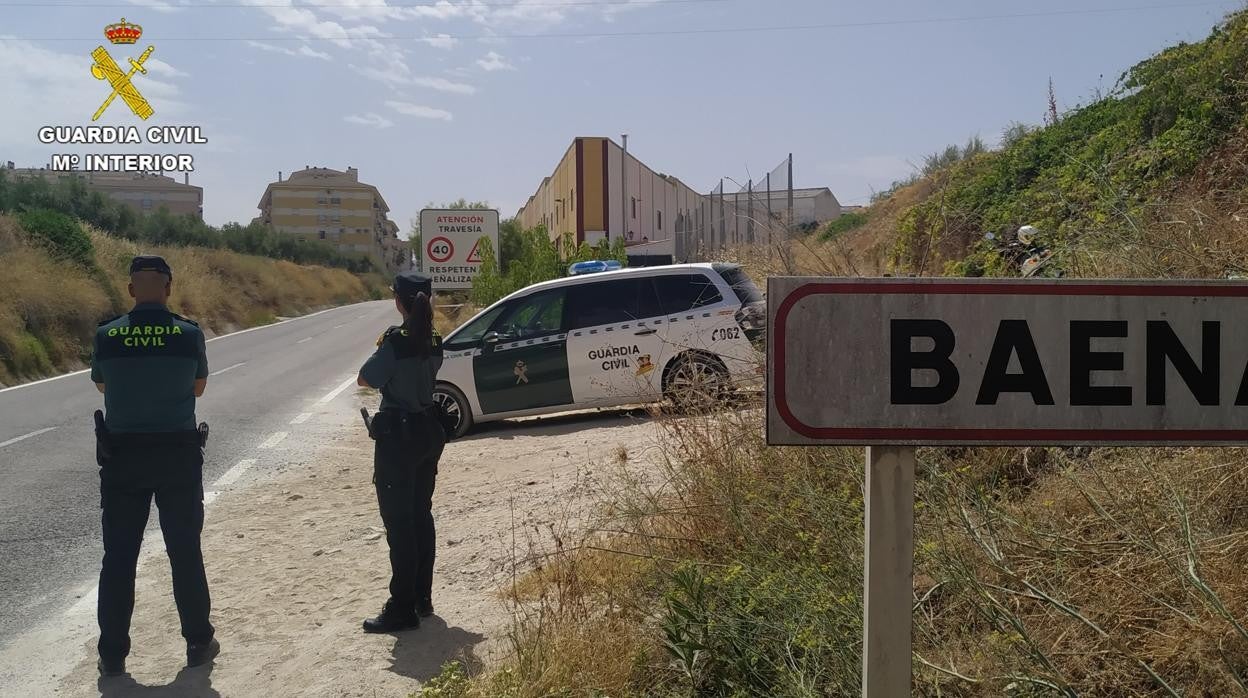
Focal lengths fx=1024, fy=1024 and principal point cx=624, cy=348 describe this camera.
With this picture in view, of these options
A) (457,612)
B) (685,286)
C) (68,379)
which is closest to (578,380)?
(685,286)

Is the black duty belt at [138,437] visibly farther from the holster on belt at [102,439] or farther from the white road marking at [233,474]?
the white road marking at [233,474]

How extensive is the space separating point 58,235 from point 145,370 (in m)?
30.7

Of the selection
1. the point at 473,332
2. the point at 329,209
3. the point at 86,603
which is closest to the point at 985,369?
the point at 86,603

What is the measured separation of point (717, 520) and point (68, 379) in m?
19.3

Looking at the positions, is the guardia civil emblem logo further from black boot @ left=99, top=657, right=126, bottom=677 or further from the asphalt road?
black boot @ left=99, top=657, right=126, bottom=677

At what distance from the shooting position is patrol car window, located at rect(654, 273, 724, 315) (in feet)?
36.7

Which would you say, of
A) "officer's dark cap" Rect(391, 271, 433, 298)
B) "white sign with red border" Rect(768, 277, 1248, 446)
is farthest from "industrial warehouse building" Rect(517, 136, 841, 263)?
"white sign with red border" Rect(768, 277, 1248, 446)

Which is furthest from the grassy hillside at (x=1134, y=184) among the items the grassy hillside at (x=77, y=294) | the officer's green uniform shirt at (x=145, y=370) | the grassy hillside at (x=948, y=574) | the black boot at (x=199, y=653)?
the grassy hillside at (x=77, y=294)

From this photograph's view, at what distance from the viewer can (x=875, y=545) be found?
7.23 feet

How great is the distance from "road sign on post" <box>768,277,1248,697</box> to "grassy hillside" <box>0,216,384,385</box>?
71.3ft

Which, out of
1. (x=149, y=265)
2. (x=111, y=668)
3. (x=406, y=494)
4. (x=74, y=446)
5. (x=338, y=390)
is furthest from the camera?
(x=338, y=390)

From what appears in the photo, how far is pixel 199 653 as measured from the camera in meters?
4.77

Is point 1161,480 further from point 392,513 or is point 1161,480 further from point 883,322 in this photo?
point 392,513

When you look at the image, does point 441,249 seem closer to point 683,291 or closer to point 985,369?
point 683,291
